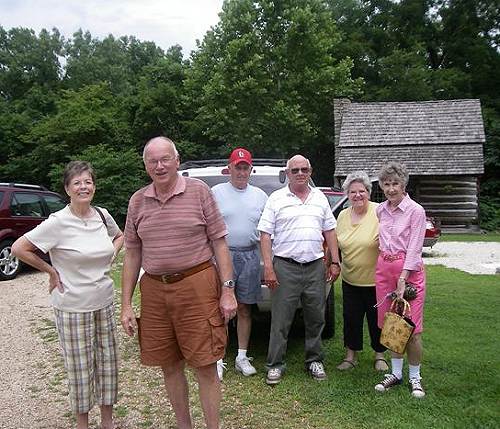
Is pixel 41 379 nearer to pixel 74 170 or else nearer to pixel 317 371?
pixel 74 170

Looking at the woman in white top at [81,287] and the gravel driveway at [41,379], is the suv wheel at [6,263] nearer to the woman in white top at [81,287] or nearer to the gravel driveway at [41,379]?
the gravel driveway at [41,379]

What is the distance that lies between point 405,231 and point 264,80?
2351 centimetres

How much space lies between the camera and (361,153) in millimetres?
24203

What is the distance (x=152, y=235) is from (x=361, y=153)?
21.7 meters

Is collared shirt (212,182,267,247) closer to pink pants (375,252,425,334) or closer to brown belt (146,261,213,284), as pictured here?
pink pants (375,252,425,334)

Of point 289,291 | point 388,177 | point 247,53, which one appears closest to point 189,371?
point 289,291

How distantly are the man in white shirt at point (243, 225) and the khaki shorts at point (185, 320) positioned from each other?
4.23 feet

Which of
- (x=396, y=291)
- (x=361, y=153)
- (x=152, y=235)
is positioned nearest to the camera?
(x=152, y=235)

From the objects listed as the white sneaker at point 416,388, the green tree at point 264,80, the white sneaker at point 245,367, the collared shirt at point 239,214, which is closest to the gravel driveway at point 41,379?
the white sneaker at point 245,367

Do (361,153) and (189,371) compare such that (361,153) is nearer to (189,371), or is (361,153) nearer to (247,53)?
(247,53)

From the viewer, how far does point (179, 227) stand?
3.33 metres

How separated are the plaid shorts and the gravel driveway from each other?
385 millimetres

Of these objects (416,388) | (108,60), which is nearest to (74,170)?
(416,388)

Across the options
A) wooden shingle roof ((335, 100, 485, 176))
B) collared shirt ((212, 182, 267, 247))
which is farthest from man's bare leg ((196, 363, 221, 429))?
wooden shingle roof ((335, 100, 485, 176))
